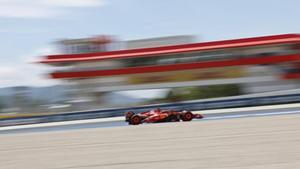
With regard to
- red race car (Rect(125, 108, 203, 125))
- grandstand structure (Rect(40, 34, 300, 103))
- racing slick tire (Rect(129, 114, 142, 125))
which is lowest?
grandstand structure (Rect(40, 34, 300, 103))

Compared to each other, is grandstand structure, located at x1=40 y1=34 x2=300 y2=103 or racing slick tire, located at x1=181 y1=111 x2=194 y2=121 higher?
racing slick tire, located at x1=181 y1=111 x2=194 y2=121

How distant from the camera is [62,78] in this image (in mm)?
42281

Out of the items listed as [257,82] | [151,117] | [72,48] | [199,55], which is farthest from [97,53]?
[151,117]

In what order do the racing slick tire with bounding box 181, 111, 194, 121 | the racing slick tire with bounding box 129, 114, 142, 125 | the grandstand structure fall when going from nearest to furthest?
the racing slick tire with bounding box 181, 111, 194, 121
the racing slick tire with bounding box 129, 114, 142, 125
the grandstand structure

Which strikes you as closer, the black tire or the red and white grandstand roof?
the black tire

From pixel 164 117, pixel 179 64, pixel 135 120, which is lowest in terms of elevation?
pixel 179 64

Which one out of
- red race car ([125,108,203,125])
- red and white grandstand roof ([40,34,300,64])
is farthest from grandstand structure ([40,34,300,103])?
red race car ([125,108,203,125])

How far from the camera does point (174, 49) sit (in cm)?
3994

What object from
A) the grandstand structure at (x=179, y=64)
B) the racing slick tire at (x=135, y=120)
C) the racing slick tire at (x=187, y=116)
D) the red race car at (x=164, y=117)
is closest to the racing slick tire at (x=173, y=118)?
the red race car at (x=164, y=117)

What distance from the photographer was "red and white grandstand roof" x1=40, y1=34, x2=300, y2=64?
37812 millimetres

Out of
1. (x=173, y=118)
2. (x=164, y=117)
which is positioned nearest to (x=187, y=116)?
(x=173, y=118)

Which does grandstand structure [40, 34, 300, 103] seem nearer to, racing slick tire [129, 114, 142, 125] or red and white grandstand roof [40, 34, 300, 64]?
red and white grandstand roof [40, 34, 300, 64]

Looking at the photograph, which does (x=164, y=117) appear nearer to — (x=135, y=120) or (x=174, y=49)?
(x=135, y=120)

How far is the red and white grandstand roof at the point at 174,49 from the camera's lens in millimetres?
37812
